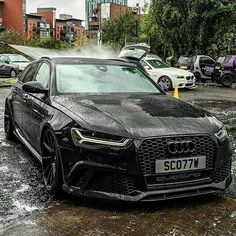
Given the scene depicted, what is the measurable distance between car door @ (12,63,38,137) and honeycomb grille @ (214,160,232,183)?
111 inches

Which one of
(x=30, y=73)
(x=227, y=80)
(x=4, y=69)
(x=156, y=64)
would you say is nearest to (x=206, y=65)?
(x=227, y=80)

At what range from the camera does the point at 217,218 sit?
401cm

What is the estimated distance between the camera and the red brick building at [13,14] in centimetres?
7894

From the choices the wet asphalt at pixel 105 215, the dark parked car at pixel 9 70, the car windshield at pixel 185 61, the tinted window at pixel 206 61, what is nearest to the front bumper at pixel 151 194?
the wet asphalt at pixel 105 215

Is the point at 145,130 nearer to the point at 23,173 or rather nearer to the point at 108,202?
the point at 108,202

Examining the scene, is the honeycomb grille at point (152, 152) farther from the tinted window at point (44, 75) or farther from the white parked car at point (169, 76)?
the white parked car at point (169, 76)

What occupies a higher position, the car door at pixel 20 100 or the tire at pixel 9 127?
the car door at pixel 20 100

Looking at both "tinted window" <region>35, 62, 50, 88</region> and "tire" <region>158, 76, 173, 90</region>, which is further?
"tire" <region>158, 76, 173, 90</region>

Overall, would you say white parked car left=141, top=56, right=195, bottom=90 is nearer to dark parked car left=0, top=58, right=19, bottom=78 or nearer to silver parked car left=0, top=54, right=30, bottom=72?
silver parked car left=0, top=54, right=30, bottom=72

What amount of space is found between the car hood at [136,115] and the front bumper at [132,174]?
127mm

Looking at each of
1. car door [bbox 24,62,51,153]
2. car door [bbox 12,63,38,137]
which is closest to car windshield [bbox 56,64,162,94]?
car door [bbox 24,62,51,153]

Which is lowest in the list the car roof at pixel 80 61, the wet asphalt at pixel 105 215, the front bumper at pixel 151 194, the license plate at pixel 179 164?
the wet asphalt at pixel 105 215

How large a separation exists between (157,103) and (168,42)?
25063 millimetres

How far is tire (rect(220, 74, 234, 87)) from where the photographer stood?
21.8 m
